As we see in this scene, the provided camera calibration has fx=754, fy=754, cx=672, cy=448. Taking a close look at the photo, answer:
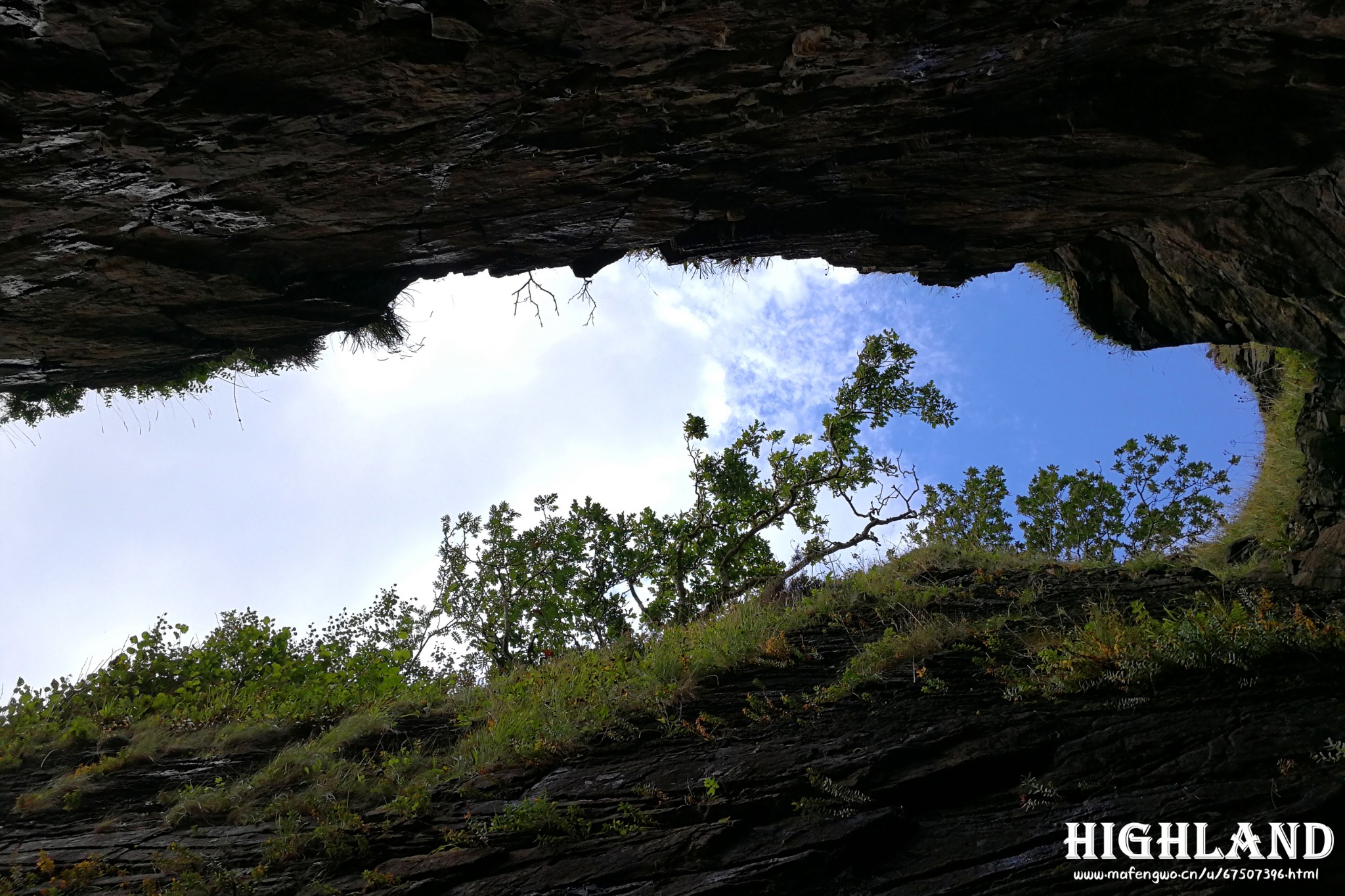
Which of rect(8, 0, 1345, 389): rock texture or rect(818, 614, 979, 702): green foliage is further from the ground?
rect(8, 0, 1345, 389): rock texture

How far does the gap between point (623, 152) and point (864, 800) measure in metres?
6.15

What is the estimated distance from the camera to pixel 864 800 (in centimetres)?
612

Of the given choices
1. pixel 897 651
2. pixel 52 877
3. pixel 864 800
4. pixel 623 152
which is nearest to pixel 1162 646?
pixel 897 651

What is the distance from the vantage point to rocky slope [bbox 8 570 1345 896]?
5355mm

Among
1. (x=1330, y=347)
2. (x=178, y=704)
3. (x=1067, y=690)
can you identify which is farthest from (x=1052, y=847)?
(x=178, y=704)

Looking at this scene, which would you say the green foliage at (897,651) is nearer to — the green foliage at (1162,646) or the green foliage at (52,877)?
the green foliage at (1162,646)

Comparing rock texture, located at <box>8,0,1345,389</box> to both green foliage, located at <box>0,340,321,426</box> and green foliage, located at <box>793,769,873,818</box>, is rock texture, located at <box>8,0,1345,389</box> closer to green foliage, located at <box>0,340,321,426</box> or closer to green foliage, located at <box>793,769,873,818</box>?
green foliage, located at <box>0,340,321,426</box>

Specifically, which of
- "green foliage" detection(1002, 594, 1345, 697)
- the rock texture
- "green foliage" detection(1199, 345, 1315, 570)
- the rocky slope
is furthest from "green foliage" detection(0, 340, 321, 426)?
"green foliage" detection(1199, 345, 1315, 570)

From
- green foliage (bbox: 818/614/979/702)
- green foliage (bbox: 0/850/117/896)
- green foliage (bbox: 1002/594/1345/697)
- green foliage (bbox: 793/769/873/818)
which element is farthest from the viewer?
green foliage (bbox: 818/614/979/702)

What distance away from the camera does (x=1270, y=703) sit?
6348 millimetres

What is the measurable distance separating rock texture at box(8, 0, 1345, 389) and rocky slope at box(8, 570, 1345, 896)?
497 cm

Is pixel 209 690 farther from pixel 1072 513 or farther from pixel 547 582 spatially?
pixel 1072 513

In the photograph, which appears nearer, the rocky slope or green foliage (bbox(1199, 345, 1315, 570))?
the rocky slope

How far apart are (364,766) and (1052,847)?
720cm
